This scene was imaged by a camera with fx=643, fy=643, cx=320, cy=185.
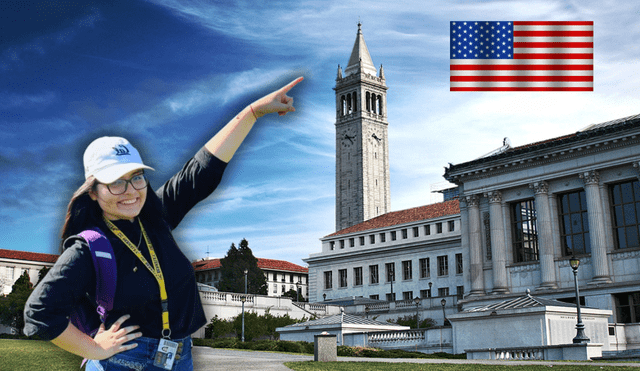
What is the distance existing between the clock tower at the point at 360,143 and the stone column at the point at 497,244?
71.6 meters

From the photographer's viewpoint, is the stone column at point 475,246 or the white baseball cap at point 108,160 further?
the stone column at point 475,246

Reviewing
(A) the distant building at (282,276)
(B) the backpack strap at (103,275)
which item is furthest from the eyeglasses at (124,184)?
(A) the distant building at (282,276)

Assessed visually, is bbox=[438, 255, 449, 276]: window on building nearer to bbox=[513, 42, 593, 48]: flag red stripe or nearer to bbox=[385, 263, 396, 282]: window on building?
bbox=[385, 263, 396, 282]: window on building

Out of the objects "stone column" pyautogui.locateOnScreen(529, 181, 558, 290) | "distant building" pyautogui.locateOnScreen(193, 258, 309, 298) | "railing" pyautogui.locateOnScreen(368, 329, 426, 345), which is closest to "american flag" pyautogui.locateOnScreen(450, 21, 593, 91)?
"railing" pyautogui.locateOnScreen(368, 329, 426, 345)

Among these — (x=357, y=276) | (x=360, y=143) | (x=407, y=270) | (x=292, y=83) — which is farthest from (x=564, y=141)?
(x=360, y=143)

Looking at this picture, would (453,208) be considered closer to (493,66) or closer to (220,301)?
(220,301)

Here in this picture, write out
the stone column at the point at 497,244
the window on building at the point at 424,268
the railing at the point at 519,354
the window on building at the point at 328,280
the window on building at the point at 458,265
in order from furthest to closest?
the window on building at the point at 328,280, the window on building at the point at 424,268, the window on building at the point at 458,265, the stone column at the point at 497,244, the railing at the point at 519,354

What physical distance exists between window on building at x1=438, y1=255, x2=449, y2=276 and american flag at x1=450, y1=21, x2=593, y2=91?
51.0 m

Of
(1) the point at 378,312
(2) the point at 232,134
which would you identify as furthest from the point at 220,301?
(2) the point at 232,134

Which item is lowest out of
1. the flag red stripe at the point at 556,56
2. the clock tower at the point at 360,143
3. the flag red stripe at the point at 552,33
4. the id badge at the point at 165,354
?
the id badge at the point at 165,354

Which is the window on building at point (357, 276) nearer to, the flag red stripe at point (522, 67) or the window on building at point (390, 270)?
the window on building at point (390, 270)

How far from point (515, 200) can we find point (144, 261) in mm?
52641

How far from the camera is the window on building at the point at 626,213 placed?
45.7 m

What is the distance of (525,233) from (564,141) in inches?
334
